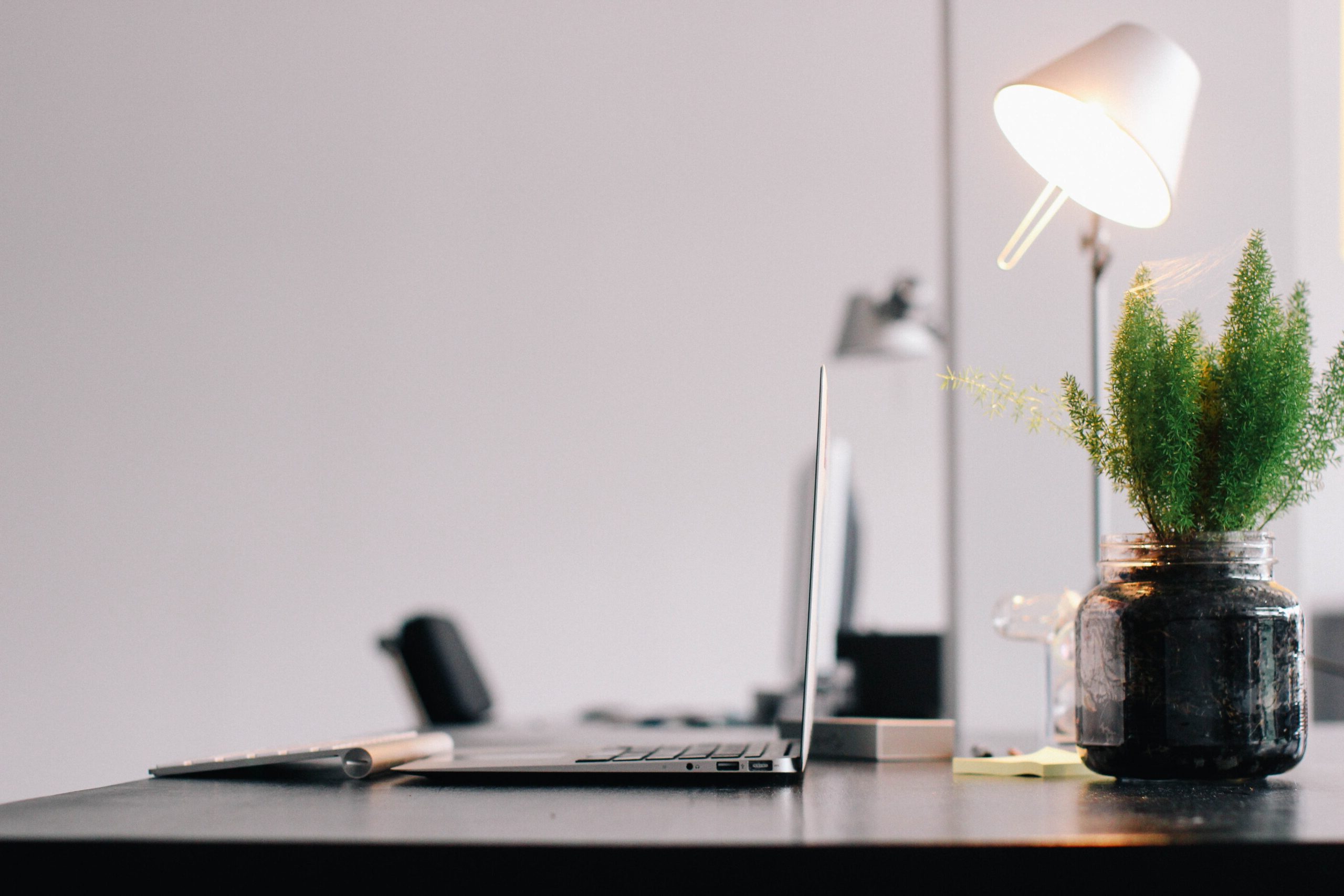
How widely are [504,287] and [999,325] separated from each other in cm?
296

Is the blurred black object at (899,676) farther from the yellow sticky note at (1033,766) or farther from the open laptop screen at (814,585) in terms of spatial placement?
the open laptop screen at (814,585)

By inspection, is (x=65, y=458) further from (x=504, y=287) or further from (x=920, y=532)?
(x=920, y=532)

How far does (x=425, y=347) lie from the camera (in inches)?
169

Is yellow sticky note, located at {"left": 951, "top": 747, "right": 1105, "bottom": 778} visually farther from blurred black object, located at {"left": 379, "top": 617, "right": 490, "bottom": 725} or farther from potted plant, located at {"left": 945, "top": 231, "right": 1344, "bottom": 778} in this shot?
blurred black object, located at {"left": 379, "top": 617, "right": 490, "bottom": 725}

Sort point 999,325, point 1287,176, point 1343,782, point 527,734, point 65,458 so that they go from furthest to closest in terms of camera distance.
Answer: point 65,458, point 999,325, point 1287,176, point 527,734, point 1343,782

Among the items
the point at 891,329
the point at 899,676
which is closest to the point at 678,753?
the point at 899,676

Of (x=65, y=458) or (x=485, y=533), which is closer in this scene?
(x=65, y=458)

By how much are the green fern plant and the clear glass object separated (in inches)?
13.1

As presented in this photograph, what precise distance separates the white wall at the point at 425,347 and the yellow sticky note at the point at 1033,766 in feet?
11.5

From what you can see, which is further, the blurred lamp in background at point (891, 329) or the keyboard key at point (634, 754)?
the blurred lamp in background at point (891, 329)

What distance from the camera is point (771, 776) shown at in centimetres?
76

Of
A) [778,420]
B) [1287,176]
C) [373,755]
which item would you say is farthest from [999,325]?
[778,420]

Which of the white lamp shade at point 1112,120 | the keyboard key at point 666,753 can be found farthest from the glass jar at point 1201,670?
the white lamp shade at point 1112,120

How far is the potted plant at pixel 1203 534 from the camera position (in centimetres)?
71
